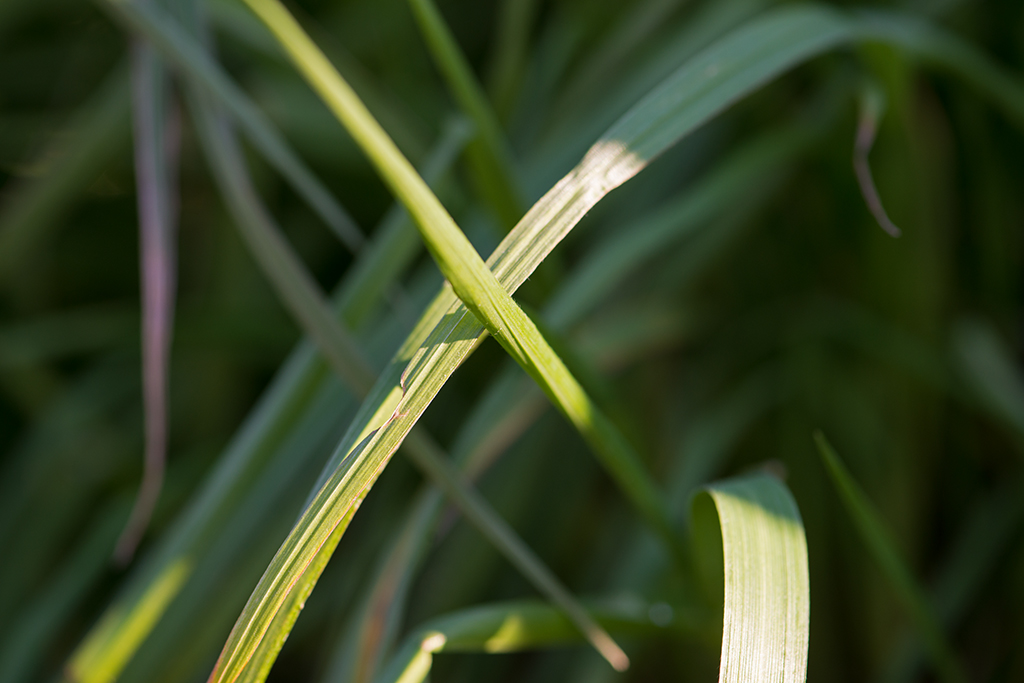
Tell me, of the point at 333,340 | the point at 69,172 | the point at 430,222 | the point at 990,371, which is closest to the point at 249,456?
the point at 333,340

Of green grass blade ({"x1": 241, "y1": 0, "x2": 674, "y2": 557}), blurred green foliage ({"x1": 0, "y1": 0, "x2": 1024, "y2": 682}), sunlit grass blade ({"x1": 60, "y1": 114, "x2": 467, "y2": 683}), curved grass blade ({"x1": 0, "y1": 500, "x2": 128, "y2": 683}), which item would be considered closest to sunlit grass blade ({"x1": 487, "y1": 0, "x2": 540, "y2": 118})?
blurred green foliage ({"x1": 0, "y1": 0, "x2": 1024, "y2": 682})

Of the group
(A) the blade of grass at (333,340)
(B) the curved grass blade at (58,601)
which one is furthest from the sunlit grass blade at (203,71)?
(B) the curved grass blade at (58,601)

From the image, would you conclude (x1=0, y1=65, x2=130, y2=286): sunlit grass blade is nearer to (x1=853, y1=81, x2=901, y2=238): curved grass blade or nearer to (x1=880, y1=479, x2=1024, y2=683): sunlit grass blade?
(x1=853, y1=81, x2=901, y2=238): curved grass blade

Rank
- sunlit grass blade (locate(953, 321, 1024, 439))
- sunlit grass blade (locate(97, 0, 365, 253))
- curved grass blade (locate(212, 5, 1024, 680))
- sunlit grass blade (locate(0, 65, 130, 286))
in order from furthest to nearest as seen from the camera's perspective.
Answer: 1. sunlit grass blade (locate(0, 65, 130, 286))
2. sunlit grass blade (locate(953, 321, 1024, 439))
3. sunlit grass blade (locate(97, 0, 365, 253))
4. curved grass blade (locate(212, 5, 1024, 680))

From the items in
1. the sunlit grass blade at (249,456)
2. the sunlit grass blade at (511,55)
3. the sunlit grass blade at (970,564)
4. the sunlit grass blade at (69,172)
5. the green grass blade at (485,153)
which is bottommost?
the sunlit grass blade at (970,564)

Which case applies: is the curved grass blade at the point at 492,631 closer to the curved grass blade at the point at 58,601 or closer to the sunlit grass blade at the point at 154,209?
the sunlit grass blade at the point at 154,209
